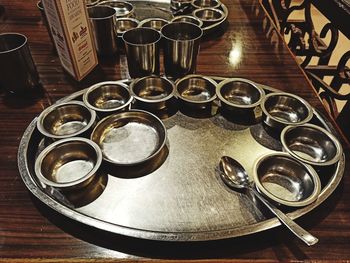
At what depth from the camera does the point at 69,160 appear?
94 cm

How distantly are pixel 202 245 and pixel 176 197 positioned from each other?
0.17 m

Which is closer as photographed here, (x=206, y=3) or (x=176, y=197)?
(x=176, y=197)

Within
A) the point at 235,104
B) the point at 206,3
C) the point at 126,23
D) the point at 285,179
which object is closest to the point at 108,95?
the point at 235,104

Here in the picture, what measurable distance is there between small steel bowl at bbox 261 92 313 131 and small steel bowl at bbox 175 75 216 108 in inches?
8.9

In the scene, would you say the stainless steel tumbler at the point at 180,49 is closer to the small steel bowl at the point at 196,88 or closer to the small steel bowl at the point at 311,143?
the small steel bowl at the point at 196,88

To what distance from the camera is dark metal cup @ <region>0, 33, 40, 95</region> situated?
42.4 inches

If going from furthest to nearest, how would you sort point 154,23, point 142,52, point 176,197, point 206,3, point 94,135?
point 206,3
point 154,23
point 142,52
point 94,135
point 176,197

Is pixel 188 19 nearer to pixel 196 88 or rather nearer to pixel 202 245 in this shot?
pixel 196 88

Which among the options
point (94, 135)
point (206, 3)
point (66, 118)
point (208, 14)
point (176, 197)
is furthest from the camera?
point (206, 3)

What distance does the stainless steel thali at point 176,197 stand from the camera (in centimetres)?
77

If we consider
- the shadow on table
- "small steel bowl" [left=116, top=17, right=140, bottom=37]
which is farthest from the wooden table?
"small steel bowl" [left=116, top=17, right=140, bottom=37]

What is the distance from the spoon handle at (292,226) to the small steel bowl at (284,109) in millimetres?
365

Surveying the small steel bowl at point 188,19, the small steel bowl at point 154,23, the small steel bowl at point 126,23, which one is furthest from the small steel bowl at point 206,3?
the small steel bowl at point 126,23

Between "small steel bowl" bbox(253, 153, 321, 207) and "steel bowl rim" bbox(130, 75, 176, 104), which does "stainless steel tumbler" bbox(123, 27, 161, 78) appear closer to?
"steel bowl rim" bbox(130, 75, 176, 104)
